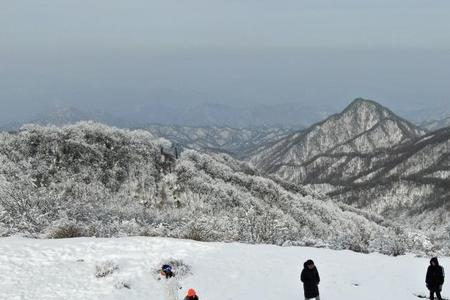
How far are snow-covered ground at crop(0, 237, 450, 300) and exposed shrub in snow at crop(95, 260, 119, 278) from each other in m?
0.27

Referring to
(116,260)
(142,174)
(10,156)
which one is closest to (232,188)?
(142,174)

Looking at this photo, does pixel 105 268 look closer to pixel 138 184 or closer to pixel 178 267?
pixel 178 267

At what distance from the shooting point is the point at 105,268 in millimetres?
19438

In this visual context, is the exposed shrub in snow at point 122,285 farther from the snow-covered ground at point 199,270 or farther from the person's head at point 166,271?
the person's head at point 166,271

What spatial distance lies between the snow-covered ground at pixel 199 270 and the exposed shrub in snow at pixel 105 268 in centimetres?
27

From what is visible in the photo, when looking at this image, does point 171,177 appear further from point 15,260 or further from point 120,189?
point 15,260

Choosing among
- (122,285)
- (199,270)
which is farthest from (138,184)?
(122,285)

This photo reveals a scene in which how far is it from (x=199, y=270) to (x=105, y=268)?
377 centimetres

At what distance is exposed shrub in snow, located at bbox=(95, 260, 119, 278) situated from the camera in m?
19.2

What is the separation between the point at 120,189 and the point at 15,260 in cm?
4307

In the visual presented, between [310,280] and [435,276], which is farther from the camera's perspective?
[435,276]

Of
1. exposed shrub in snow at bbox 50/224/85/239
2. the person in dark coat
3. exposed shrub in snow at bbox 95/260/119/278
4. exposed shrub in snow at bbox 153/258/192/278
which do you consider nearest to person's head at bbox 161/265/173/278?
the person in dark coat

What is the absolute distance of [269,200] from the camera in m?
74.9

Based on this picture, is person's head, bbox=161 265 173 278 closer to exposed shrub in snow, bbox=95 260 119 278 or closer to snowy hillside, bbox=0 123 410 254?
exposed shrub in snow, bbox=95 260 119 278
